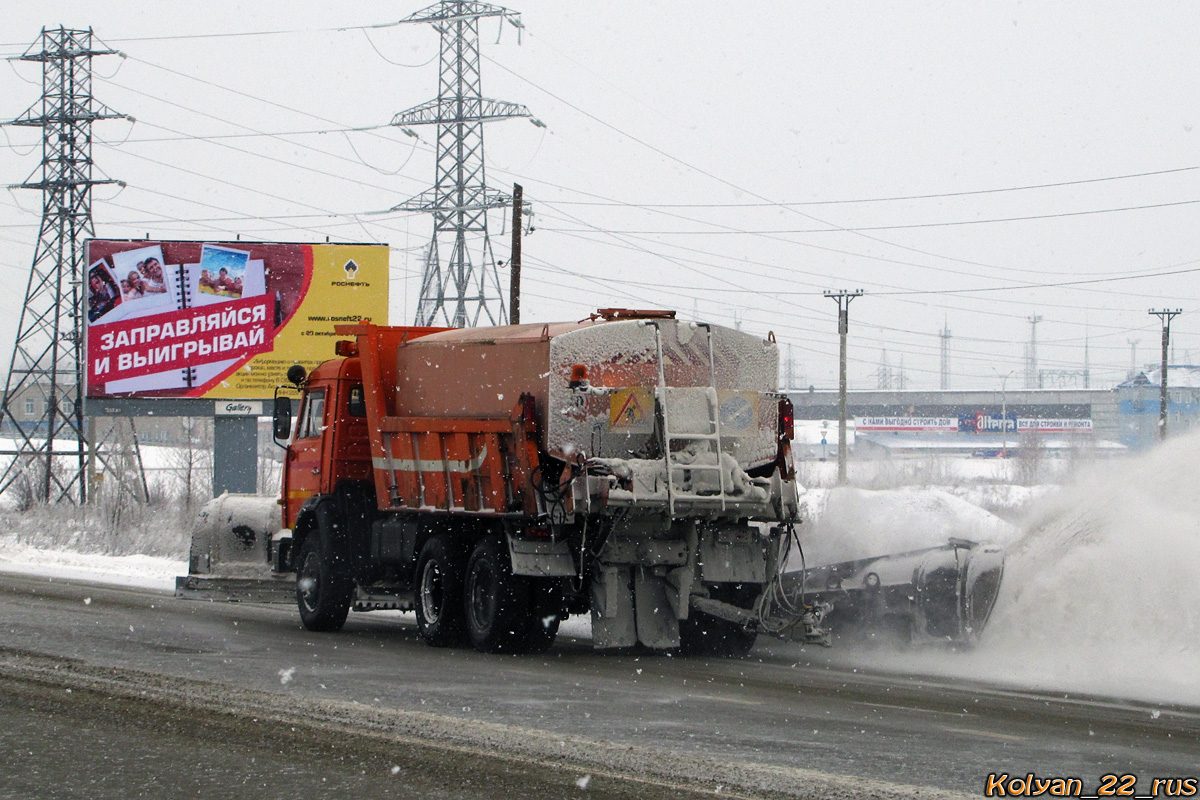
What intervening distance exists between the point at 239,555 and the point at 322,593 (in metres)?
2.17

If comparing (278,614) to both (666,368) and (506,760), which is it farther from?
(506,760)

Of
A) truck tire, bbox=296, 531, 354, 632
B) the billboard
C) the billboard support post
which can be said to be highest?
the billboard

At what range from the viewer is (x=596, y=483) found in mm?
10617

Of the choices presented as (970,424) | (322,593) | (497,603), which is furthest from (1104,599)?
(970,424)

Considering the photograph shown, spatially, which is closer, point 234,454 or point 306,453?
point 306,453

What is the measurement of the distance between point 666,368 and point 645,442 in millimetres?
683

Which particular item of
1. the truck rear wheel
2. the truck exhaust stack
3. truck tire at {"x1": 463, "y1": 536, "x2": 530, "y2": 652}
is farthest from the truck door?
the truck rear wheel

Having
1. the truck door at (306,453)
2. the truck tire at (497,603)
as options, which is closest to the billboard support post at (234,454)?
the truck door at (306,453)

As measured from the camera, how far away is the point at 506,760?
6566 millimetres

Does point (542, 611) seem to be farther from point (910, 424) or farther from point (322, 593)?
point (910, 424)

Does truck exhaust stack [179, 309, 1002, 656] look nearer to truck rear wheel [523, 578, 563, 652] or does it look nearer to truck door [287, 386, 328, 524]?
truck rear wheel [523, 578, 563, 652]

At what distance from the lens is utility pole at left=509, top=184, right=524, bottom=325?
883 inches

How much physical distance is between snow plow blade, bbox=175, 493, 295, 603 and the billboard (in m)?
14.0

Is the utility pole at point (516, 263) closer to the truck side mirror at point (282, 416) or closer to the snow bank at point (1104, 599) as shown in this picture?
the truck side mirror at point (282, 416)
